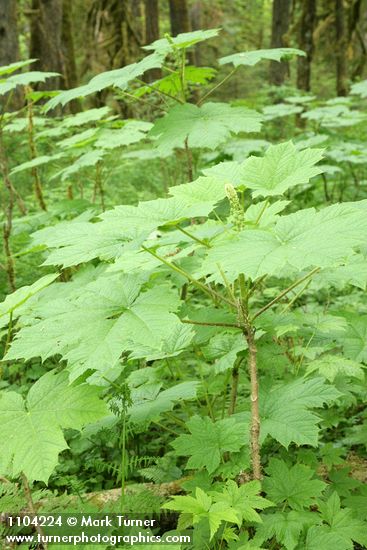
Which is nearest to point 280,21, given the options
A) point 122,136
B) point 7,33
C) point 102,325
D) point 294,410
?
point 7,33

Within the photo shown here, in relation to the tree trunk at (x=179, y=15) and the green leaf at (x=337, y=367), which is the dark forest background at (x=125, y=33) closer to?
the tree trunk at (x=179, y=15)

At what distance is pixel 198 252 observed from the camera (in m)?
2.64

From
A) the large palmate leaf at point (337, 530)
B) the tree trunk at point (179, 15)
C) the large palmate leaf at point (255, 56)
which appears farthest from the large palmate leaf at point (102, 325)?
the tree trunk at point (179, 15)

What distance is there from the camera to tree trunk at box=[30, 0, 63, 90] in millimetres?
9062

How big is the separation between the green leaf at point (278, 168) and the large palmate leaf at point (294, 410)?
833mm

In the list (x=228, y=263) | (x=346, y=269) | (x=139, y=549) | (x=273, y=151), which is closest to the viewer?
(x=228, y=263)

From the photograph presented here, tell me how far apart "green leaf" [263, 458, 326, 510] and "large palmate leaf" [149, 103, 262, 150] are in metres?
1.66

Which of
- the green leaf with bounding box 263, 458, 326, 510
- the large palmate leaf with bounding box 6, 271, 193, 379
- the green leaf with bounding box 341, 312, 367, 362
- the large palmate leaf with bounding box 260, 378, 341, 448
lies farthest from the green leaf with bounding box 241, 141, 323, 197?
the green leaf with bounding box 263, 458, 326, 510

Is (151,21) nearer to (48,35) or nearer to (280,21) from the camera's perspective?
(280,21)

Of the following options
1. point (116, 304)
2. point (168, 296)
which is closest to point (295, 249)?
point (168, 296)

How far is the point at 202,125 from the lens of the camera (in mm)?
2887

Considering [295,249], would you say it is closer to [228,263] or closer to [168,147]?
[228,263]

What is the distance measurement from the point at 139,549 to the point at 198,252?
144 cm

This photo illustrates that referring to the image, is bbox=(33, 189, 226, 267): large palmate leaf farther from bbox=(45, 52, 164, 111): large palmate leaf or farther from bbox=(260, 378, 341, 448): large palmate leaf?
bbox=(45, 52, 164, 111): large palmate leaf
